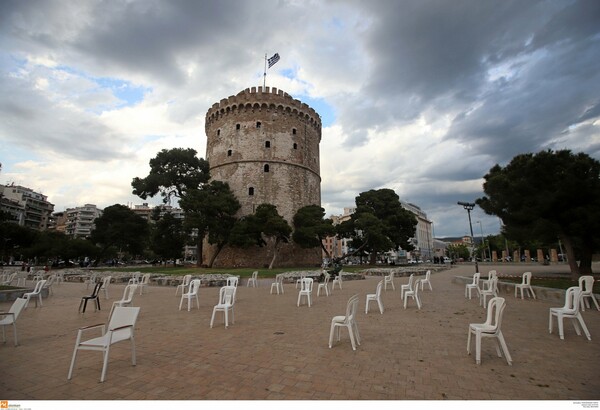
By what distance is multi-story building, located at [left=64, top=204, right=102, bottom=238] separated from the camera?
9325cm

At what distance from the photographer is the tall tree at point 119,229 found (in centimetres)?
3972

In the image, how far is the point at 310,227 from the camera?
33531 millimetres

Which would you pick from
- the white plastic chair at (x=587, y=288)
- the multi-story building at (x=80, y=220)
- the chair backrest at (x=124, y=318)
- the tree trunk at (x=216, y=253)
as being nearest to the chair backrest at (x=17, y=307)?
the chair backrest at (x=124, y=318)

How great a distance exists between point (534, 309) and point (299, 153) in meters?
32.3

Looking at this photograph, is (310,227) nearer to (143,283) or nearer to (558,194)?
(143,283)

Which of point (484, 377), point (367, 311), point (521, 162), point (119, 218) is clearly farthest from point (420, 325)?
point (119, 218)

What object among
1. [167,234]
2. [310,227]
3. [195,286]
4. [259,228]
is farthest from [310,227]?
[195,286]

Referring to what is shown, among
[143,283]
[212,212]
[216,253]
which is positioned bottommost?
[143,283]

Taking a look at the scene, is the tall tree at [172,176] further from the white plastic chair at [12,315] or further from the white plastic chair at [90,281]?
the white plastic chair at [12,315]

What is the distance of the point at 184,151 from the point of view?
3519 centimetres

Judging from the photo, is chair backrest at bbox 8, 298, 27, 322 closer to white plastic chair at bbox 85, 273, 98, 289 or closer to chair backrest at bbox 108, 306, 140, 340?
chair backrest at bbox 108, 306, 140, 340

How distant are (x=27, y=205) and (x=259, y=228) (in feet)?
258

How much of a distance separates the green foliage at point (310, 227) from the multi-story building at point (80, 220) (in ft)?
274

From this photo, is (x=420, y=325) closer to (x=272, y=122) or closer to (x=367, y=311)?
(x=367, y=311)
